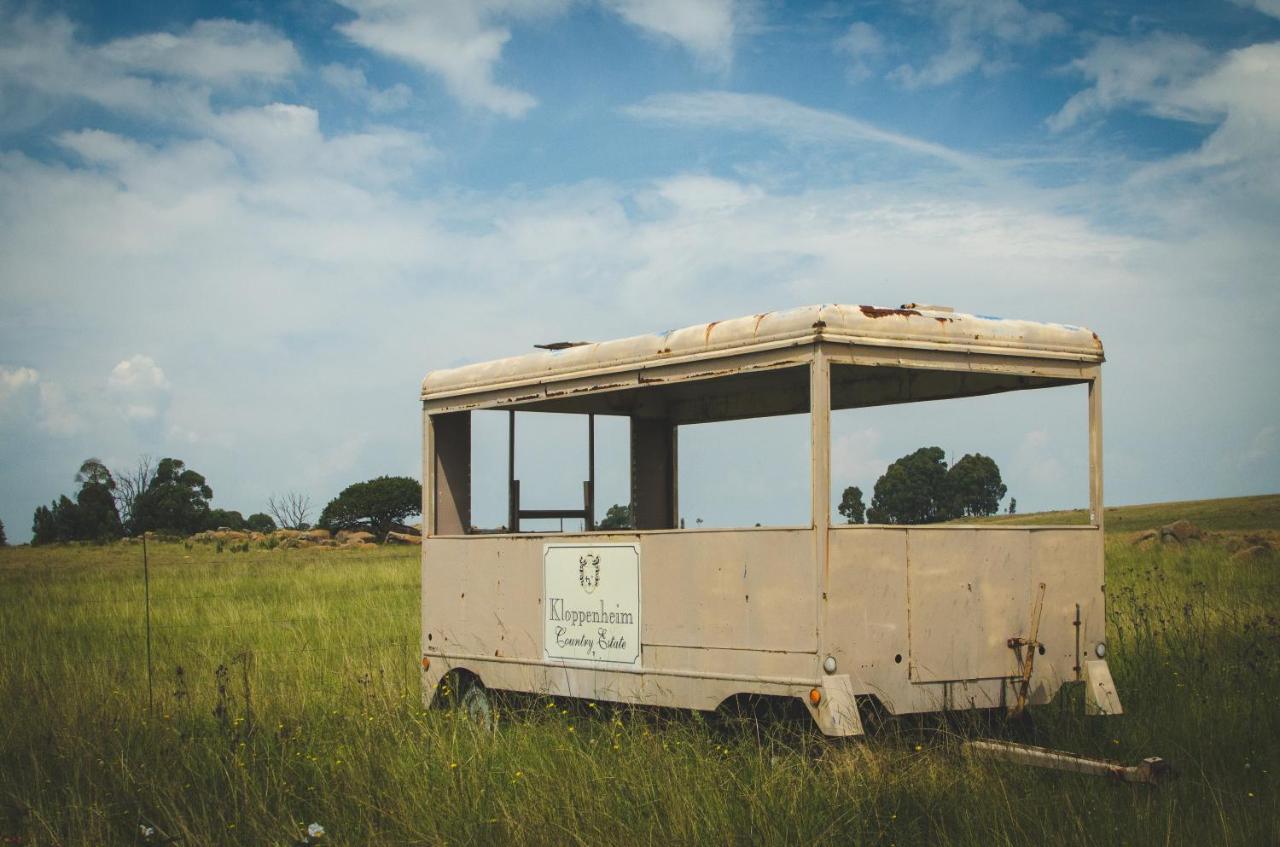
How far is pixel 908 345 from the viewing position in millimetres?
6863

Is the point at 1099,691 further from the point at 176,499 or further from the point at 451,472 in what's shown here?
the point at 176,499

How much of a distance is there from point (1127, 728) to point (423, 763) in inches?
168

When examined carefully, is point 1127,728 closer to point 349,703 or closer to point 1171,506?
point 349,703

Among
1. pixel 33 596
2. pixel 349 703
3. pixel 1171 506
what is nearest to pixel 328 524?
pixel 1171 506

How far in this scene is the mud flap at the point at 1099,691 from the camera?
7.20 meters

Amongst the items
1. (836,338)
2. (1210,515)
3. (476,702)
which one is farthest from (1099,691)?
(1210,515)

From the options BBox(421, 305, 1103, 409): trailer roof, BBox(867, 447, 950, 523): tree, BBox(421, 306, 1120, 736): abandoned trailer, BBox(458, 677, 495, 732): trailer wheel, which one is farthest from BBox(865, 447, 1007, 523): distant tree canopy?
BBox(458, 677, 495, 732): trailer wheel

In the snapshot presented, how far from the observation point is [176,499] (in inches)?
2987

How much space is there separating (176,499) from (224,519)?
237 inches

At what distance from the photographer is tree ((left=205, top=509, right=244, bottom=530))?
79750 mm

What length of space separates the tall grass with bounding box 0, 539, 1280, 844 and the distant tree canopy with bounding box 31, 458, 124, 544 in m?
58.6

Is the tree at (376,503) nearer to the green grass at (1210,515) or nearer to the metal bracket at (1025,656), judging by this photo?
the green grass at (1210,515)

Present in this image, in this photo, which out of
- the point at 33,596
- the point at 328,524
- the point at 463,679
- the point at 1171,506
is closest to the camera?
the point at 463,679

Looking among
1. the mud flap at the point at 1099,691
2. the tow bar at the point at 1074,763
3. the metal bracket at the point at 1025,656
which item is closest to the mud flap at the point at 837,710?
the tow bar at the point at 1074,763
